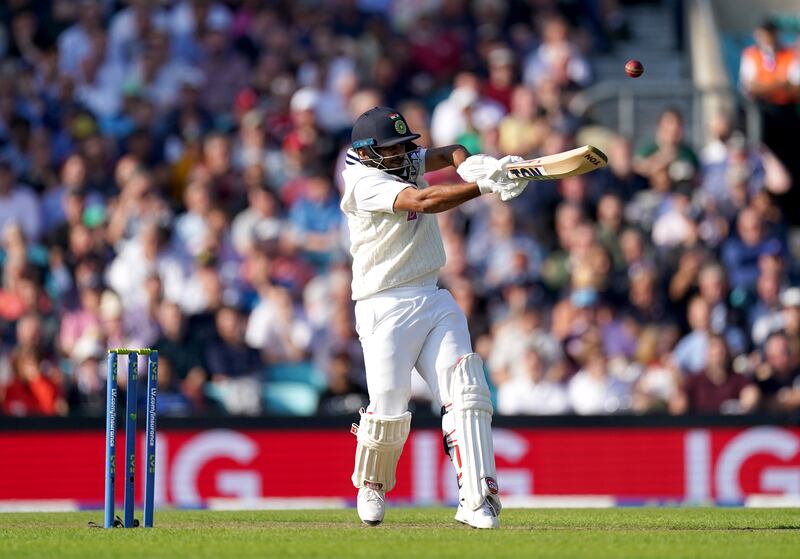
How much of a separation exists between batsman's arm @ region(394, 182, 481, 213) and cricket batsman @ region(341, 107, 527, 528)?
2 centimetres

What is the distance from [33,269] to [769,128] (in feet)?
23.6

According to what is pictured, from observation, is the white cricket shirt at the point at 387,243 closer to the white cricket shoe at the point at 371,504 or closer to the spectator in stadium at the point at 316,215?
the white cricket shoe at the point at 371,504

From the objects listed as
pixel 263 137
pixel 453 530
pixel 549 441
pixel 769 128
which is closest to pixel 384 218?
pixel 453 530

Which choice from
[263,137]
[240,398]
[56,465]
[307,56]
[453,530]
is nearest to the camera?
[453,530]

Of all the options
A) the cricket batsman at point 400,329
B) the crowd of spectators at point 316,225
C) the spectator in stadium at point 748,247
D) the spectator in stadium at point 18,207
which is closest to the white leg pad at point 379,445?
the cricket batsman at point 400,329

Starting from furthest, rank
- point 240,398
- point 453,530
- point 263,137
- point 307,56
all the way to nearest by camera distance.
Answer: point 307,56, point 263,137, point 240,398, point 453,530

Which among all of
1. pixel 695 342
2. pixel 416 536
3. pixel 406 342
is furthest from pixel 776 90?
pixel 416 536

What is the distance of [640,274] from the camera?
1370cm

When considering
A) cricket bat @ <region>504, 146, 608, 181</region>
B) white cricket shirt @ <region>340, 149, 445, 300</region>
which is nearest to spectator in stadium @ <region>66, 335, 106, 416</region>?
white cricket shirt @ <region>340, 149, 445, 300</region>

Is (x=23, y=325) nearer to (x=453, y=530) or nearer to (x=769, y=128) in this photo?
(x=453, y=530)

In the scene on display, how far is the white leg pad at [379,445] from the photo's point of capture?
8.42 metres

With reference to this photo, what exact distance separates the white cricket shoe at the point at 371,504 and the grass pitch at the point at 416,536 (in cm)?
6

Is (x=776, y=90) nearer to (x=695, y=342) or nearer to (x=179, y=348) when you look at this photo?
(x=695, y=342)

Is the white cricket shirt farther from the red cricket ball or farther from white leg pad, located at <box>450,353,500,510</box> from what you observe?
the red cricket ball
